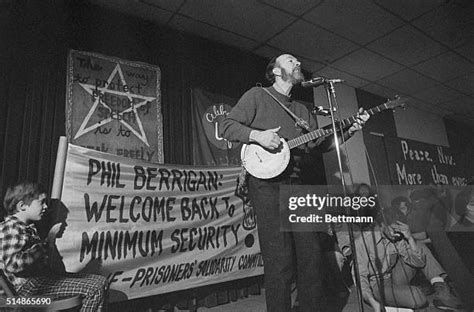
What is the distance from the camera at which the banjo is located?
72.6 inches

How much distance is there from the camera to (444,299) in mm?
2164

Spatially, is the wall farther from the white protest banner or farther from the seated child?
the seated child

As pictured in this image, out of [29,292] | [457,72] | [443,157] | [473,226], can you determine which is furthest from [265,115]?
[443,157]

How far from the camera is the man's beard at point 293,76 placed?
2148 millimetres

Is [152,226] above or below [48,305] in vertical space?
above

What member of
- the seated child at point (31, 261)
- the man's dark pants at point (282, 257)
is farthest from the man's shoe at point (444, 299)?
the seated child at point (31, 261)

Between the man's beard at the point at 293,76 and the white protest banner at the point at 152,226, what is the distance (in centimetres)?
130

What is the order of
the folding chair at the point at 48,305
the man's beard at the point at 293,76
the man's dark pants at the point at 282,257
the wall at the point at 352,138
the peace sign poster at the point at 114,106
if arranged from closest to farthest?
the folding chair at the point at 48,305, the man's dark pants at the point at 282,257, the man's beard at the point at 293,76, the peace sign poster at the point at 114,106, the wall at the point at 352,138

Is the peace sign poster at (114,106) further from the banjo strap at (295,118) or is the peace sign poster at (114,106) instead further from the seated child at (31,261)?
the banjo strap at (295,118)

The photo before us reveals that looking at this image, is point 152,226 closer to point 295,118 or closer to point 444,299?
point 295,118

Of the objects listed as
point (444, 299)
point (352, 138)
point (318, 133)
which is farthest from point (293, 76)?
point (352, 138)

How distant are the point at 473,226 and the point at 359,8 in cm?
255

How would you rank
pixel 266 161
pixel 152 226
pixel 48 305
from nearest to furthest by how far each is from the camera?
pixel 48 305 → pixel 266 161 → pixel 152 226

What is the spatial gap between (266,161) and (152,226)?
126 cm
